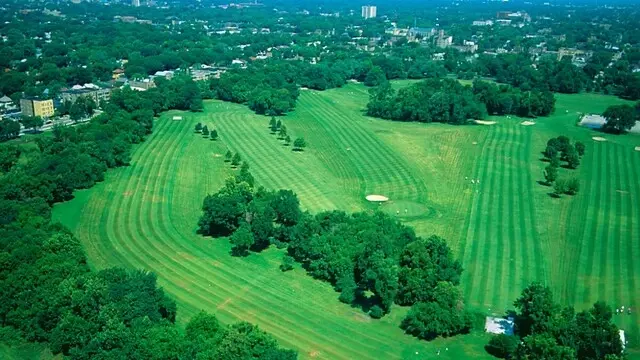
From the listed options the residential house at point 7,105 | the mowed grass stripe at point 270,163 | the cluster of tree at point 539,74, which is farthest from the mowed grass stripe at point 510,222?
the residential house at point 7,105

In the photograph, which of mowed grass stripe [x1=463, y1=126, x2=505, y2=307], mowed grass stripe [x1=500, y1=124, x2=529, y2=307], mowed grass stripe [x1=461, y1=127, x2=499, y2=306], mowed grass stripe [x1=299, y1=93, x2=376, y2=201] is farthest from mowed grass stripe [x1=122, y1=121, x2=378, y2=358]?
mowed grass stripe [x1=299, y1=93, x2=376, y2=201]

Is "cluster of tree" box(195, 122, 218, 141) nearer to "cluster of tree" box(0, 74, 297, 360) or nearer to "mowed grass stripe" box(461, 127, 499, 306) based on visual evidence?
"cluster of tree" box(0, 74, 297, 360)

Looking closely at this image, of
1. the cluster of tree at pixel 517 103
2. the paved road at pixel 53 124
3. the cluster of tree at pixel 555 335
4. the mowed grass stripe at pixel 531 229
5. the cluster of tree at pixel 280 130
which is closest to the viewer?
the cluster of tree at pixel 555 335

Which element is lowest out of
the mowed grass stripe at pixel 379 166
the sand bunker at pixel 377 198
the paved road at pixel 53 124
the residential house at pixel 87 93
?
the paved road at pixel 53 124

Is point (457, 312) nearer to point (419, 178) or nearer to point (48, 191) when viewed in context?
point (419, 178)

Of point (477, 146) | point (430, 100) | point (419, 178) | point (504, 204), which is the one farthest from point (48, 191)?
point (430, 100)

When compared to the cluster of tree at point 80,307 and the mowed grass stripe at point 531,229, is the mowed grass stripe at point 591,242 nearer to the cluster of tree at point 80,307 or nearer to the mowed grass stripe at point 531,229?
the mowed grass stripe at point 531,229

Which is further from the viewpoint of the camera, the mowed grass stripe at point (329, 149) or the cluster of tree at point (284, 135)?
the cluster of tree at point (284, 135)
